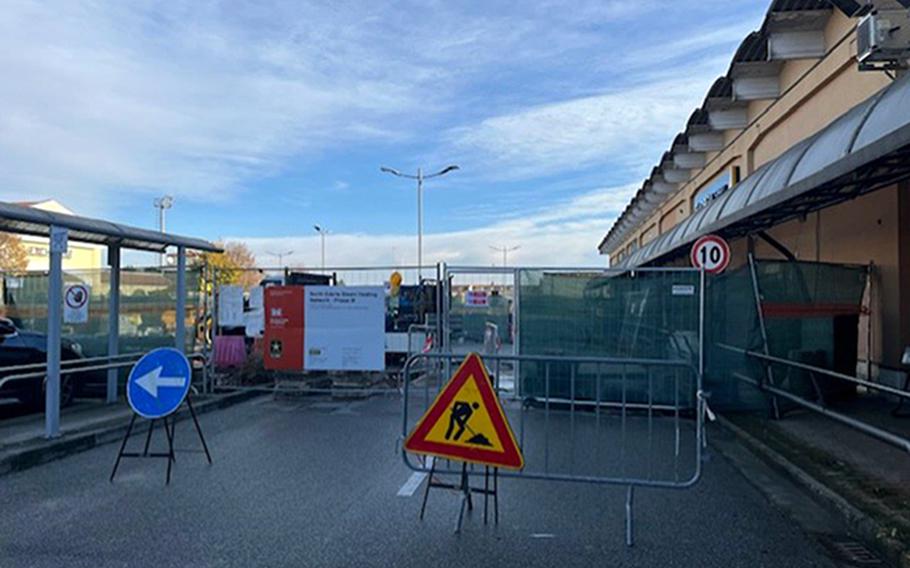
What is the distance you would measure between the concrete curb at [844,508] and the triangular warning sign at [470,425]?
8.68 feet

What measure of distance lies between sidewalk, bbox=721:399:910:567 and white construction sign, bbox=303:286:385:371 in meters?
6.13

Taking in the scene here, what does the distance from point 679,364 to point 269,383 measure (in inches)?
388

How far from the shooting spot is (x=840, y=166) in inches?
302

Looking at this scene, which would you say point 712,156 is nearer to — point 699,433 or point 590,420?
point 590,420

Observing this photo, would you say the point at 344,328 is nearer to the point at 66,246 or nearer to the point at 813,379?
the point at 66,246

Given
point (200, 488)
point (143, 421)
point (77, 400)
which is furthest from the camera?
point (77, 400)

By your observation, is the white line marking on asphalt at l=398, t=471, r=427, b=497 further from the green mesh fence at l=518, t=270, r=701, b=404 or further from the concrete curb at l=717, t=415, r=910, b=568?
the green mesh fence at l=518, t=270, r=701, b=404

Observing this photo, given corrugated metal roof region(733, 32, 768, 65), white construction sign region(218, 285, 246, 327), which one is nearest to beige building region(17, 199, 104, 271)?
white construction sign region(218, 285, 246, 327)

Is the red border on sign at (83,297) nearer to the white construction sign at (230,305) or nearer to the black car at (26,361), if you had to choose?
the black car at (26,361)

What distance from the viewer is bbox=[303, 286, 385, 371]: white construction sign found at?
13.1 meters

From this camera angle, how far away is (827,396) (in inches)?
413

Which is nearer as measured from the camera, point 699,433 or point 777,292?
point 699,433

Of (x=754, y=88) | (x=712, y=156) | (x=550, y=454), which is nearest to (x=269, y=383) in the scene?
(x=550, y=454)

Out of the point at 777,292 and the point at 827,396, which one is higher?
the point at 777,292
